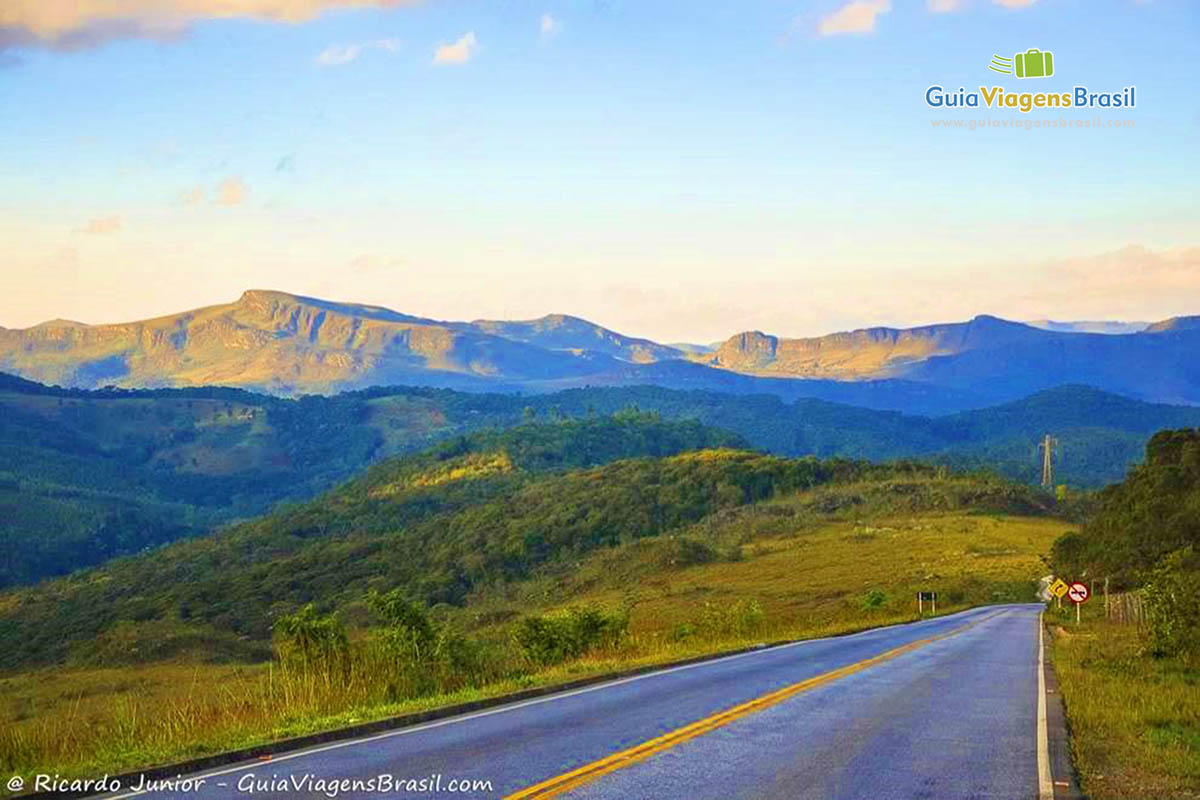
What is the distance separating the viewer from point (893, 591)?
7588cm

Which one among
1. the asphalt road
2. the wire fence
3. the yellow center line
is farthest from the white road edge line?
the wire fence

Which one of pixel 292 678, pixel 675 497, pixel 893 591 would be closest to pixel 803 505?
pixel 675 497

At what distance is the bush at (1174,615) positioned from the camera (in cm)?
2366

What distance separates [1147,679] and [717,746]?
10660 mm

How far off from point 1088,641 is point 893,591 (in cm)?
4454

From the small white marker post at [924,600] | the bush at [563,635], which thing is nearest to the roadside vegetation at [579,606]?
the bush at [563,635]

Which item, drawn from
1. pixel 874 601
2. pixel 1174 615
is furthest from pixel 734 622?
pixel 874 601

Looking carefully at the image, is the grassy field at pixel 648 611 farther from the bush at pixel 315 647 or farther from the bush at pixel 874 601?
the bush at pixel 315 647

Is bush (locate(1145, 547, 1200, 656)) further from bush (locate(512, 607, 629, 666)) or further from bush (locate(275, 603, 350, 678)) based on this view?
bush (locate(275, 603, 350, 678))

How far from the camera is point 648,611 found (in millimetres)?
77062

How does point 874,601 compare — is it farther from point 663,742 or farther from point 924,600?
point 663,742

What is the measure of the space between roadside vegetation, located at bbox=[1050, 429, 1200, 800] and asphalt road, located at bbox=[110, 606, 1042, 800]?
0.76 m

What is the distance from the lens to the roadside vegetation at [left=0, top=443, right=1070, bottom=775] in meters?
17.5

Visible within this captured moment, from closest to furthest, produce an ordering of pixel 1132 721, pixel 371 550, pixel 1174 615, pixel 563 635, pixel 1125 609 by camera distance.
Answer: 1. pixel 1132 721
2. pixel 1174 615
3. pixel 563 635
4. pixel 1125 609
5. pixel 371 550
